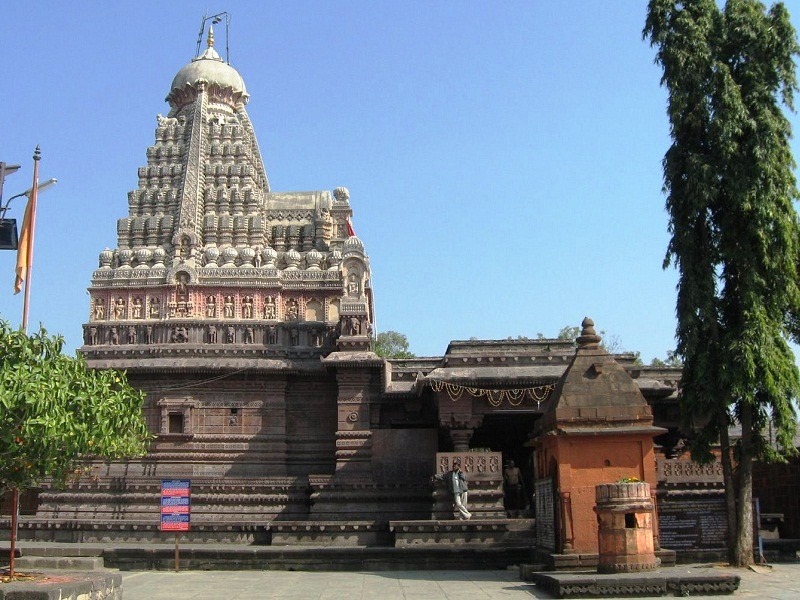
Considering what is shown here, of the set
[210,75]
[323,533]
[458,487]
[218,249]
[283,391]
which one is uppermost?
[210,75]

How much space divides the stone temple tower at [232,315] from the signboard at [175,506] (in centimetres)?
703

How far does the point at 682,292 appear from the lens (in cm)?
1717

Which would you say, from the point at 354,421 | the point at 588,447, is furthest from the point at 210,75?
the point at 588,447

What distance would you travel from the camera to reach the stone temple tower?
27031 millimetres

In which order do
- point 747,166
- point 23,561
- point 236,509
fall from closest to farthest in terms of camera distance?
A: point 23,561 → point 747,166 → point 236,509

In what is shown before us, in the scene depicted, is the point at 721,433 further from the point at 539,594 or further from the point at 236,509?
the point at 236,509

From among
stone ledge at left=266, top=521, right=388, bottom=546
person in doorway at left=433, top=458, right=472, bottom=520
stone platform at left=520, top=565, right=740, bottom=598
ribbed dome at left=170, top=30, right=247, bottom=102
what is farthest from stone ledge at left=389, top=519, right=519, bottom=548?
ribbed dome at left=170, top=30, right=247, bottom=102

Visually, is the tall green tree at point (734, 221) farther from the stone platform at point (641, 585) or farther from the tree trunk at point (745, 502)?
the stone platform at point (641, 585)

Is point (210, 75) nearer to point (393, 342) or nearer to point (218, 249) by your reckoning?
point (218, 249)

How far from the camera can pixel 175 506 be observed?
18.5 meters

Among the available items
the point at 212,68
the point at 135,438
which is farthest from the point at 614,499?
the point at 212,68

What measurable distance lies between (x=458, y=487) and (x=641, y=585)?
10.1 metres

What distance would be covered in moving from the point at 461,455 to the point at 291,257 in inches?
476

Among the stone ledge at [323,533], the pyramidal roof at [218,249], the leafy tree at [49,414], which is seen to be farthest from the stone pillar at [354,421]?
the leafy tree at [49,414]
